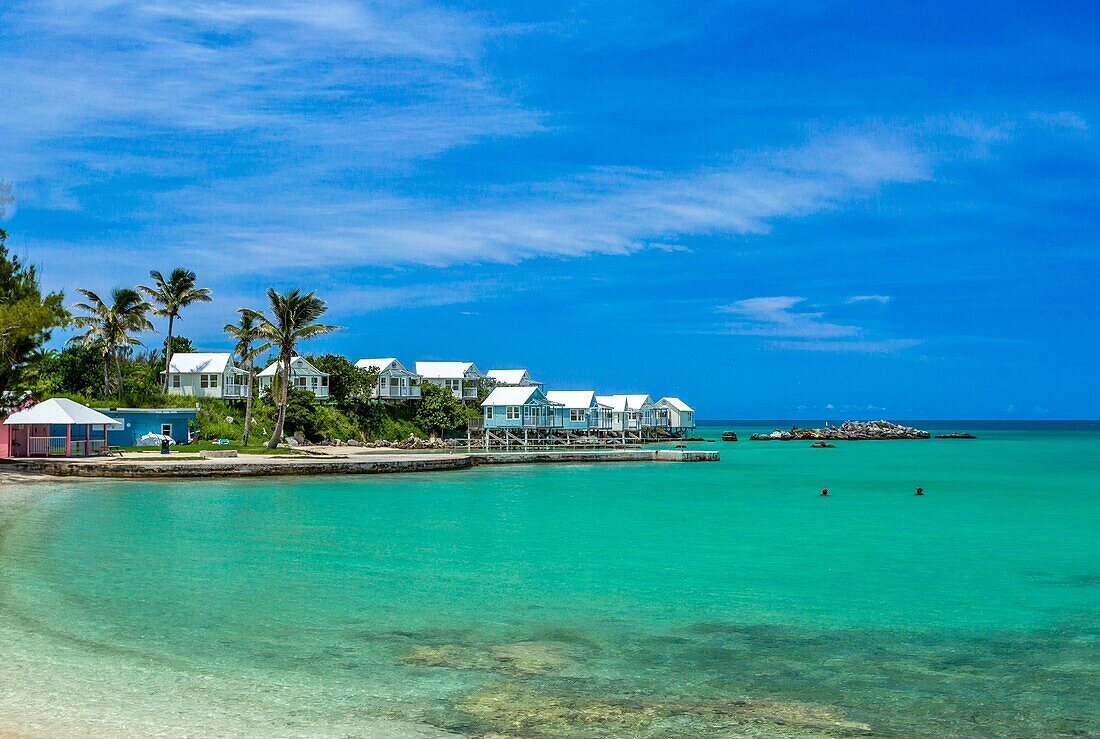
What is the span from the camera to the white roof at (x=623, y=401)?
103406 mm

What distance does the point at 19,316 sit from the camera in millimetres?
32875

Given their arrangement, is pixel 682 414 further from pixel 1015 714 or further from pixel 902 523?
pixel 1015 714

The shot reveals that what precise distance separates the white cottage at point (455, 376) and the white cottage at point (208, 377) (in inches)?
814

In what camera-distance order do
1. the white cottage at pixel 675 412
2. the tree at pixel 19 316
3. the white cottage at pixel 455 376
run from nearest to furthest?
the tree at pixel 19 316, the white cottage at pixel 455 376, the white cottage at pixel 675 412

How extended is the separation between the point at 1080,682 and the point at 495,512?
Answer: 64.6 feet

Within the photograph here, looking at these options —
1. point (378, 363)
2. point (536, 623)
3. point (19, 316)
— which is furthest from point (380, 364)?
point (536, 623)

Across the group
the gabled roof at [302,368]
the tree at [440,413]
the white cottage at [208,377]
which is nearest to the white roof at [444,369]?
the tree at [440,413]

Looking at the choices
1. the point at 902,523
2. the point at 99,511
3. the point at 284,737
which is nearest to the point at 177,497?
the point at 99,511

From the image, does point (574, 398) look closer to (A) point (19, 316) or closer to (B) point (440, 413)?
(B) point (440, 413)

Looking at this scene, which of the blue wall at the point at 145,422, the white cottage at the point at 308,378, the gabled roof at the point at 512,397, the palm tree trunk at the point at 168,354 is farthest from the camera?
the gabled roof at the point at 512,397

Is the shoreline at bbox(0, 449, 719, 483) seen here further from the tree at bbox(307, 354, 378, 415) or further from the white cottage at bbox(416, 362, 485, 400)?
the white cottage at bbox(416, 362, 485, 400)

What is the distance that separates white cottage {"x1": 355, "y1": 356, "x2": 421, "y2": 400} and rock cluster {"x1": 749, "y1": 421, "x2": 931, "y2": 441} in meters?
58.9

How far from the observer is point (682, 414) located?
387 ft

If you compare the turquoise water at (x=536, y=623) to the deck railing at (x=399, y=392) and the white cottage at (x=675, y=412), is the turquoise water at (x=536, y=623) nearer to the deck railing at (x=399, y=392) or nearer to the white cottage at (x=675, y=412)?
the deck railing at (x=399, y=392)
